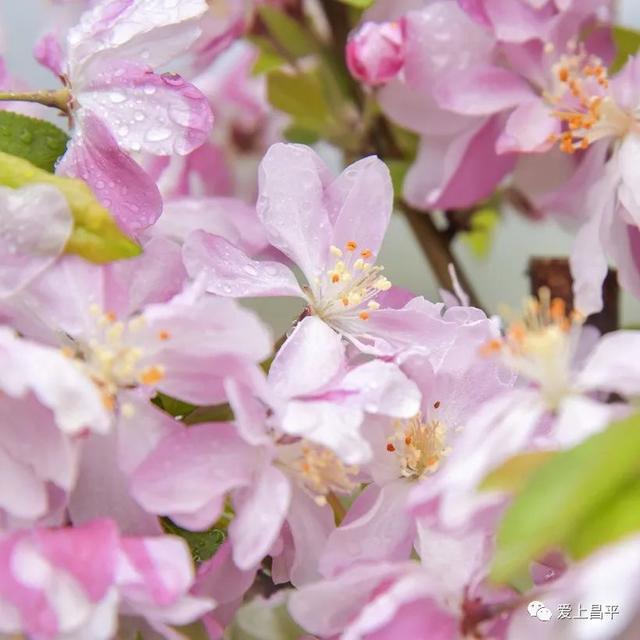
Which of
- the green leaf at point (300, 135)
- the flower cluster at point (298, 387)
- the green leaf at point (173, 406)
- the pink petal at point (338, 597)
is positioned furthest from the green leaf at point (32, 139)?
the green leaf at point (300, 135)

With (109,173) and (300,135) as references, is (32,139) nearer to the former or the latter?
(109,173)

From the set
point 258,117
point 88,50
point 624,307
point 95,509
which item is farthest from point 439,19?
point 624,307

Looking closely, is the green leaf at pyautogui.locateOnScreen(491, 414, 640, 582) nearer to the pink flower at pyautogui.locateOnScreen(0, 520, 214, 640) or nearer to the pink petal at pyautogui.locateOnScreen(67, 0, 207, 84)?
the pink flower at pyautogui.locateOnScreen(0, 520, 214, 640)

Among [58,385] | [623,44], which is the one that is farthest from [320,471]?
[623,44]

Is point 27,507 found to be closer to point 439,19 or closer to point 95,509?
point 95,509

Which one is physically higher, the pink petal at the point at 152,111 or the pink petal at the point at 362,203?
the pink petal at the point at 152,111

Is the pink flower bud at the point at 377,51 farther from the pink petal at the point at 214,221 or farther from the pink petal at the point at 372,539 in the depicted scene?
the pink petal at the point at 372,539
